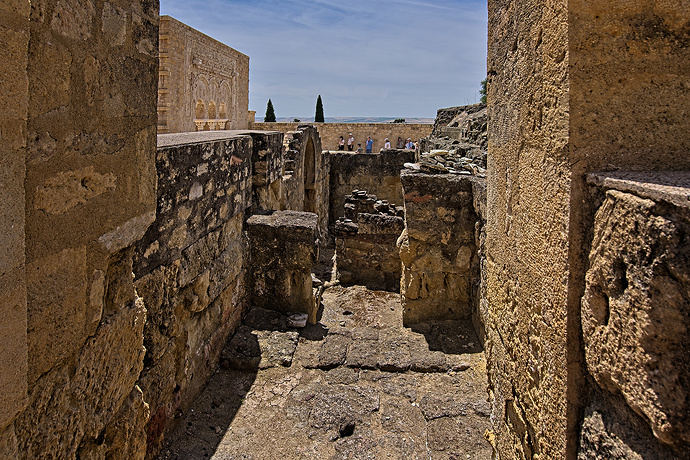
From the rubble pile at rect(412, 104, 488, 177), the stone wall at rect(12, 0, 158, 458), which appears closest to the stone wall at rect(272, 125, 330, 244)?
the rubble pile at rect(412, 104, 488, 177)

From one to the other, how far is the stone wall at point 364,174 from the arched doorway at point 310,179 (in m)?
2.79

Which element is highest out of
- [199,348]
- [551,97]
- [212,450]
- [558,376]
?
[551,97]

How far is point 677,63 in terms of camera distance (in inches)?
57.7

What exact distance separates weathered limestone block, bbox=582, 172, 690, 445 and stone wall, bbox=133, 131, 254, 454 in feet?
7.56

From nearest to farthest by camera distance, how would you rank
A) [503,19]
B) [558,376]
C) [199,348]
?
[558,376], [503,19], [199,348]

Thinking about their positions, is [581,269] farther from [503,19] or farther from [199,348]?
[199,348]

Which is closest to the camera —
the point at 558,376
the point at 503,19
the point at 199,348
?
the point at 558,376

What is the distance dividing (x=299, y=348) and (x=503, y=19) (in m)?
3.32

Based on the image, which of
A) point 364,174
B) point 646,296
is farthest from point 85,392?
point 364,174

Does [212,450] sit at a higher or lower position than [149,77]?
lower

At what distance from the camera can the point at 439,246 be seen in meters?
5.04

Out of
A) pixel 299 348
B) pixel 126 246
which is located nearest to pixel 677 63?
pixel 126 246

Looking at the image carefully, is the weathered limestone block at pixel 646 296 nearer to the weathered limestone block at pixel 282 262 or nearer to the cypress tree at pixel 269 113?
the weathered limestone block at pixel 282 262

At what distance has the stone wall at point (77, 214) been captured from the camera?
1132 millimetres
